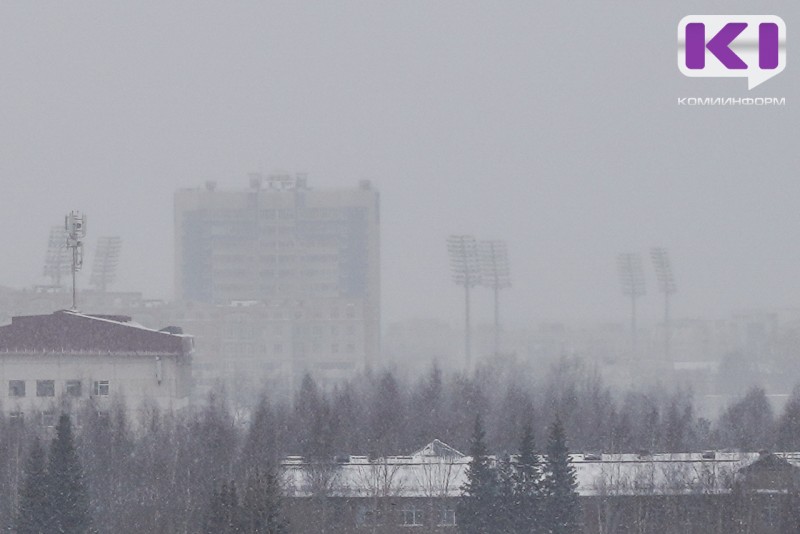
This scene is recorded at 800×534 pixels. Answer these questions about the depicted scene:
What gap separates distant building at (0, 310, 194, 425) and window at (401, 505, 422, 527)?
A: 54.8 feet

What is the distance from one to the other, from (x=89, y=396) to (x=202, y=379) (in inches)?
2042

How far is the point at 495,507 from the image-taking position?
104 feet

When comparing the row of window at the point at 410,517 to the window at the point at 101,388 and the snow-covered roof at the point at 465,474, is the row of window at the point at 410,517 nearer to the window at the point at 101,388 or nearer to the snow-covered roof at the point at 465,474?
the snow-covered roof at the point at 465,474

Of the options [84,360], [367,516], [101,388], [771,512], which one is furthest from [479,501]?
[84,360]

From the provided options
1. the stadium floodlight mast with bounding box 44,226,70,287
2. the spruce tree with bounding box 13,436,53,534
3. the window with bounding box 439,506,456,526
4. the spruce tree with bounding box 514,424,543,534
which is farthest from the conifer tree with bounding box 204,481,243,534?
the stadium floodlight mast with bounding box 44,226,70,287

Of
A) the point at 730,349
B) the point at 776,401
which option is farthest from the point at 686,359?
the point at 776,401

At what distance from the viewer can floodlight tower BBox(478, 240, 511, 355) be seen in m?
107

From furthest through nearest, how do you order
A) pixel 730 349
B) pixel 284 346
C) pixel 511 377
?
pixel 730 349 → pixel 284 346 → pixel 511 377

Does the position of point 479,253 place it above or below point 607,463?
above

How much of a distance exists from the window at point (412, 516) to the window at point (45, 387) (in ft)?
59.2

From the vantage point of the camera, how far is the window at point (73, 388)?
50.5m

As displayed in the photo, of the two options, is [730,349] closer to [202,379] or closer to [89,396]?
[202,379]

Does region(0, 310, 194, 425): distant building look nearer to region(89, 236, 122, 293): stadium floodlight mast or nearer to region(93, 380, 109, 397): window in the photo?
region(93, 380, 109, 397): window

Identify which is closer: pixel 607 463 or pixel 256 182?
pixel 607 463
